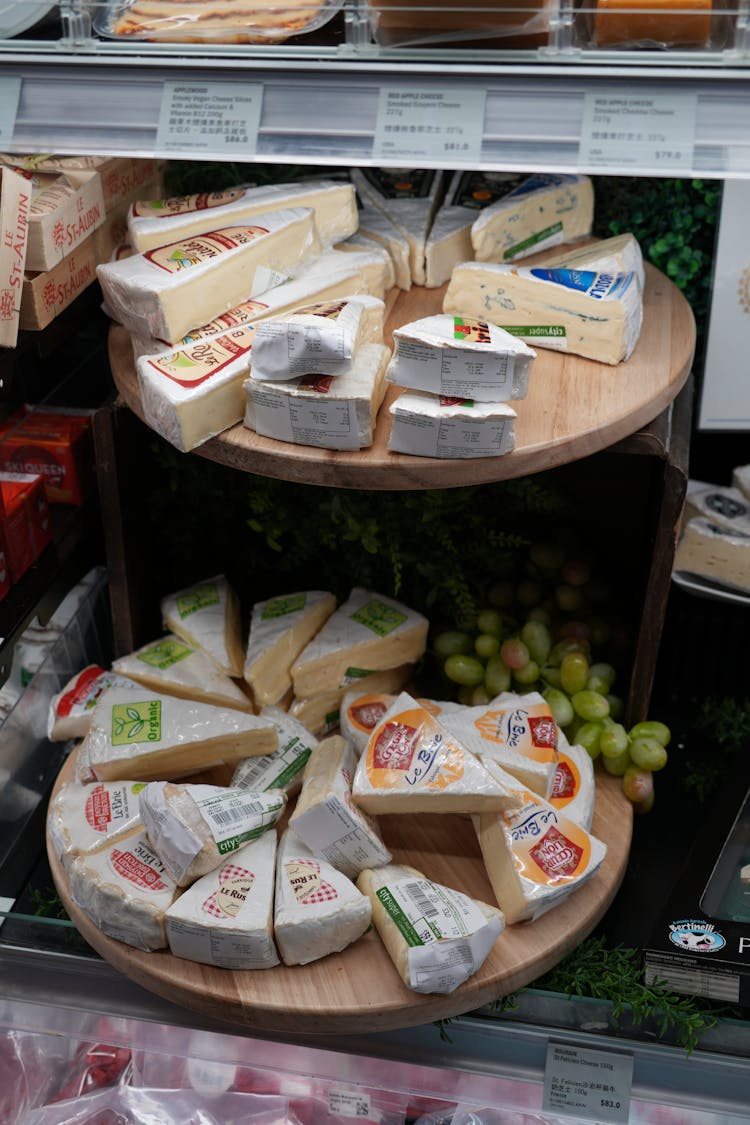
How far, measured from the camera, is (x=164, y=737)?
4.36ft

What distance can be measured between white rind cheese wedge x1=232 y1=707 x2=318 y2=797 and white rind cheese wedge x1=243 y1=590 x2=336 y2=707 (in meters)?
0.07

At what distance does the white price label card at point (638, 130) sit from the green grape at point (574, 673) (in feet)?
2.14

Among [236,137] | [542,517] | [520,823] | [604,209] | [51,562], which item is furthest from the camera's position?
[542,517]

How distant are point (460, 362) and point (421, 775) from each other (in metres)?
0.45

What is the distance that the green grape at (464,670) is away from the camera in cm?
151

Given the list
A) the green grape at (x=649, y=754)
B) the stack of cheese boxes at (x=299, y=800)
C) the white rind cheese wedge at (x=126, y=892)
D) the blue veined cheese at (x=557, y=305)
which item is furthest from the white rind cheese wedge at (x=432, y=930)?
the blue veined cheese at (x=557, y=305)

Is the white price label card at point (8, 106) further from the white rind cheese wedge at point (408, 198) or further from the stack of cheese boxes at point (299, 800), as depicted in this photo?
the stack of cheese boxes at point (299, 800)

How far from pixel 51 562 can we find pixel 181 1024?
0.60m

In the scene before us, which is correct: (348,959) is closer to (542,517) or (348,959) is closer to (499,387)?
(499,387)

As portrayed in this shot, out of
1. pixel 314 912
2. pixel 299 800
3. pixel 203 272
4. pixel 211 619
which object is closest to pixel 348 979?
pixel 314 912

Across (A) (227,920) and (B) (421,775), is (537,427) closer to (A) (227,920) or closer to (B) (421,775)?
(B) (421,775)

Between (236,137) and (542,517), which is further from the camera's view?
(542,517)

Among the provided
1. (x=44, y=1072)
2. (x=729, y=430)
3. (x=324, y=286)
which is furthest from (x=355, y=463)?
(x=44, y=1072)

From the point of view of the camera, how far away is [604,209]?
1.64 m
